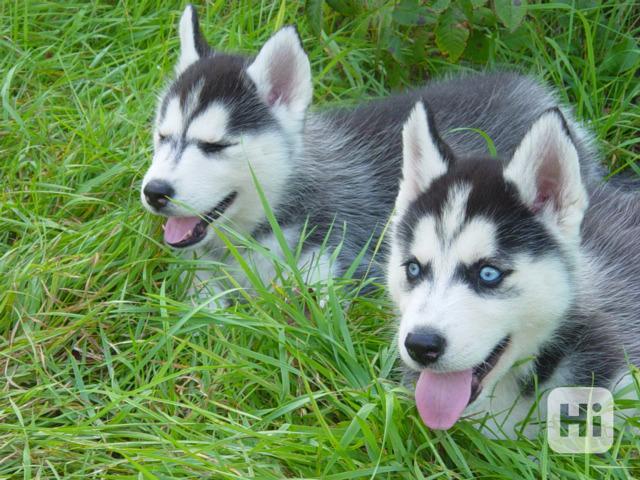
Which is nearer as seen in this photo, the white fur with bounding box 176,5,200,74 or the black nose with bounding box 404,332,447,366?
the black nose with bounding box 404,332,447,366

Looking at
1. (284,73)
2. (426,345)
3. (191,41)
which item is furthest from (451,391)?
(191,41)

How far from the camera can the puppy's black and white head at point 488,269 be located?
427 centimetres

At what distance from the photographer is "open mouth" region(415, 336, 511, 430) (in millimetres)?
4398

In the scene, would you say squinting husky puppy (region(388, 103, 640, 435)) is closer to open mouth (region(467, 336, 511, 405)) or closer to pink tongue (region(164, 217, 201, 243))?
open mouth (region(467, 336, 511, 405))

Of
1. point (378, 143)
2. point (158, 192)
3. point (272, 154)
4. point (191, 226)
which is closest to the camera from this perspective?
point (158, 192)

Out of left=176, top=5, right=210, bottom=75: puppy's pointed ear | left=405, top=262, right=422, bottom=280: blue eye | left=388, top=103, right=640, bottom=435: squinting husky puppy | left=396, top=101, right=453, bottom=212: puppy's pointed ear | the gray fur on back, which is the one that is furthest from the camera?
left=176, top=5, right=210, bottom=75: puppy's pointed ear

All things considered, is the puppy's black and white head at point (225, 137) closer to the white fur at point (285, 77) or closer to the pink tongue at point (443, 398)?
the white fur at point (285, 77)

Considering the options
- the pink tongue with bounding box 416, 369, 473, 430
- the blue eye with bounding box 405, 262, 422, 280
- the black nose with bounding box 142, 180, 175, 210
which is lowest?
the black nose with bounding box 142, 180, 175, 210

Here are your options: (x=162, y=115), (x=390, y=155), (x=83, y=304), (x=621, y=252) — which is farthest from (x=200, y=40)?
(x=621, y=252)

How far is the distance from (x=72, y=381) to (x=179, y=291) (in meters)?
0.82

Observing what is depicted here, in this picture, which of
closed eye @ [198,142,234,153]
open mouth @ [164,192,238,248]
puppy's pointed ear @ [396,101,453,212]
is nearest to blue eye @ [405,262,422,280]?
puppy's pointed ear @ [396,101,453,212]

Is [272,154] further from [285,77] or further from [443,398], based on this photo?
[443,398]

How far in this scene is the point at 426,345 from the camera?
419cm

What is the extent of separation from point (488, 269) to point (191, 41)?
9.27ft
